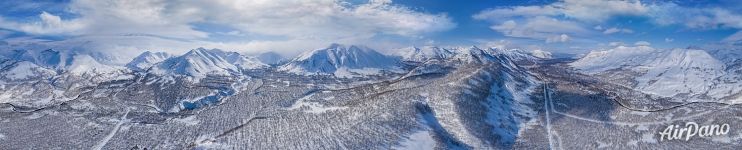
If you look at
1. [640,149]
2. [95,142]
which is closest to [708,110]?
[640,149]

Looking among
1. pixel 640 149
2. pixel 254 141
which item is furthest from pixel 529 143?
pixel 254 141

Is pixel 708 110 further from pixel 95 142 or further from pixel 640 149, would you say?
pixel 95 142

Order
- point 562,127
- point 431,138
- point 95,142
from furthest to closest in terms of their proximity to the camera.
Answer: point 562,127
point 95,142
point 431,138

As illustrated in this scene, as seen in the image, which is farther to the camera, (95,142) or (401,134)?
(95,142)

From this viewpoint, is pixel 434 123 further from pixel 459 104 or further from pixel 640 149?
pixel 640 149

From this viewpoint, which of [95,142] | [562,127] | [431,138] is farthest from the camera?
[562,127]

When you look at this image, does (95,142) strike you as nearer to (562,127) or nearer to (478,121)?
(478,121)

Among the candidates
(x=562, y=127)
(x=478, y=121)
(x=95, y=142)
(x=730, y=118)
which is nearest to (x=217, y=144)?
(x=95, y=142)

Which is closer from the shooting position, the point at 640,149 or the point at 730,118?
the point at 640,149
